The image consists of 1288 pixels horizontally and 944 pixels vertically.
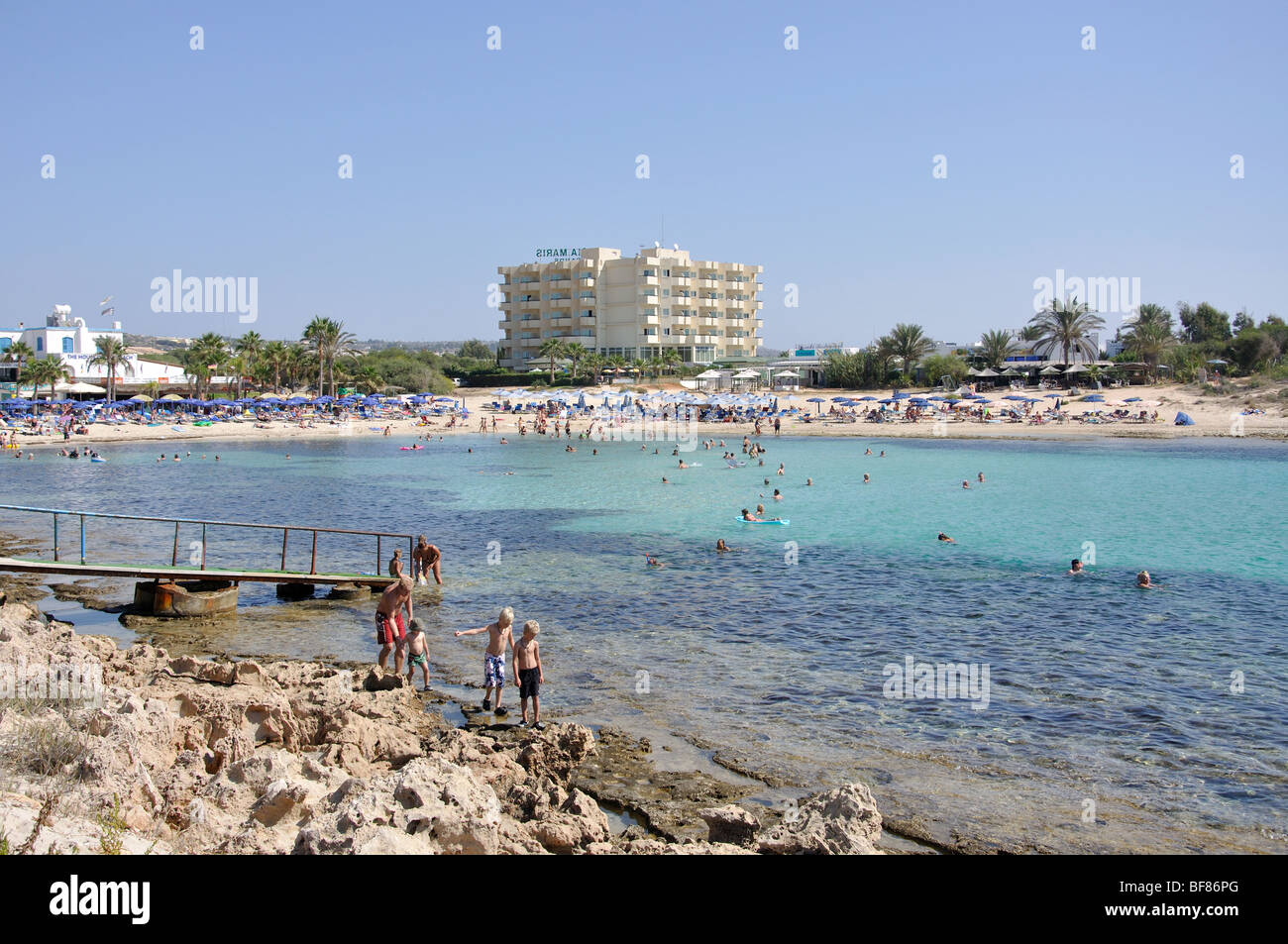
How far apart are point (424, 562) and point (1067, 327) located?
76.9 metres

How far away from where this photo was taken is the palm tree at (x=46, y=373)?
226 feet

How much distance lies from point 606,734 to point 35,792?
5.89m

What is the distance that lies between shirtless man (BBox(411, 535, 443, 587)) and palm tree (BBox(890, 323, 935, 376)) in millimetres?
71134

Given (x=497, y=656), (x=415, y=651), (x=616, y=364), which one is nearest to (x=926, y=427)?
(x=616, y=364)

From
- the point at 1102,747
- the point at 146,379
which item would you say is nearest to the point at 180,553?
the point at 1102,747

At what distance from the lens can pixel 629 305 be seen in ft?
350

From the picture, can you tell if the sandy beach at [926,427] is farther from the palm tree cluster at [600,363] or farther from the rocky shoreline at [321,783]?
the rocky shoreline at [321,783]

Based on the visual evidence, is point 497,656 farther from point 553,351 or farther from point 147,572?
point 553,351

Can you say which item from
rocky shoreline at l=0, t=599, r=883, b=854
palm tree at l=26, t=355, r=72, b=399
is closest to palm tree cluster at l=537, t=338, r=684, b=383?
palm tree at l=26, t=355, r=72, b=399

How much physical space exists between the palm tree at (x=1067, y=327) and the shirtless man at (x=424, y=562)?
7460cm

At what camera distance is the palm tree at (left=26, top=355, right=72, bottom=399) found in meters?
68.8

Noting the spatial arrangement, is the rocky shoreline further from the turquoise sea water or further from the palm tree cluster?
the palm tree cluster

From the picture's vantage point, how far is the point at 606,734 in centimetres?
1099
